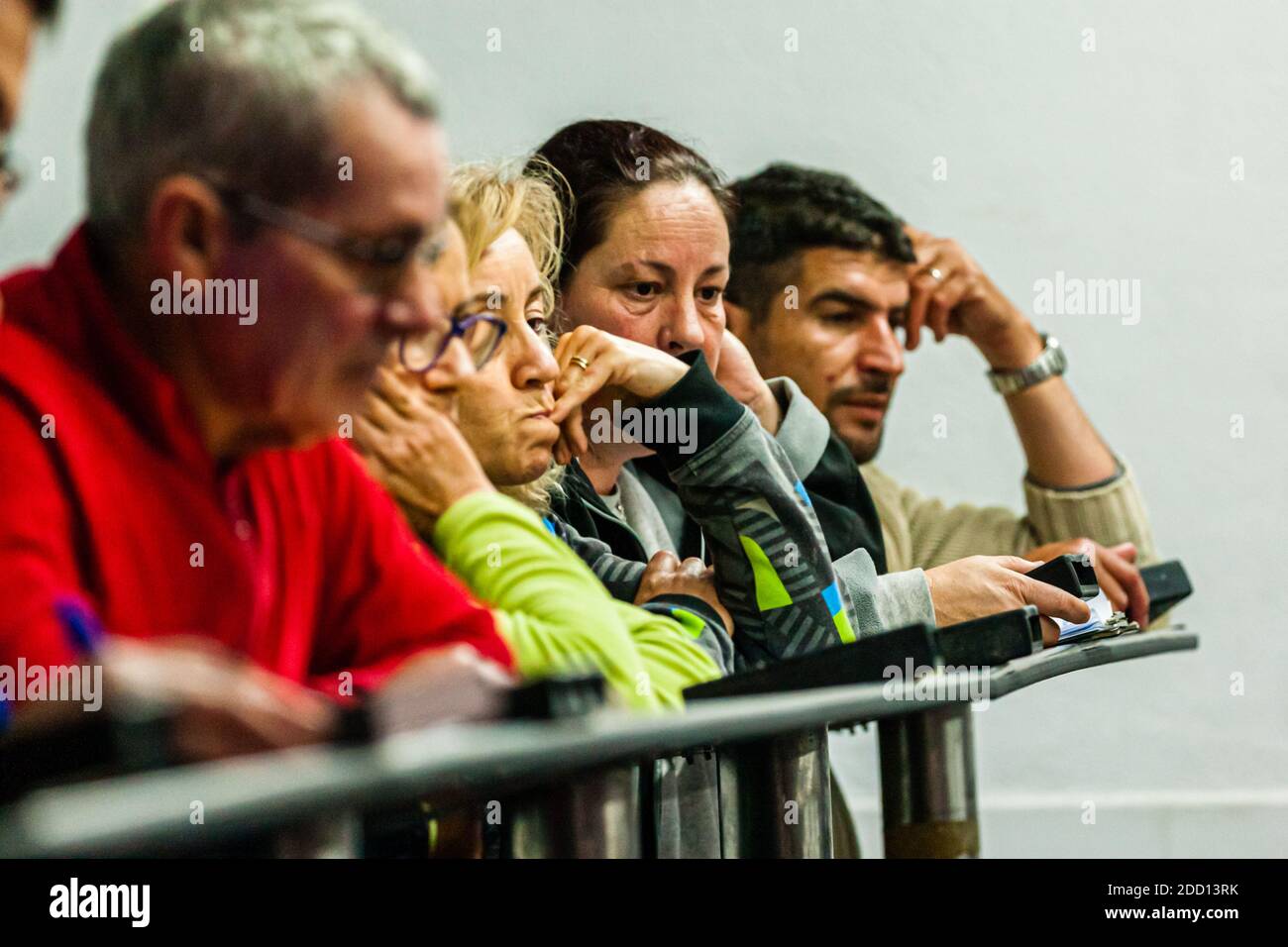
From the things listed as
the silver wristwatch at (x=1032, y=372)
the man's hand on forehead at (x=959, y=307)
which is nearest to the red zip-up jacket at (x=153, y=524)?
the man's hand on forehead at (x=959, y=307)

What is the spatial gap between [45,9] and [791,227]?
53.0 inches

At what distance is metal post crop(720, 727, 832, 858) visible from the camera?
945mm

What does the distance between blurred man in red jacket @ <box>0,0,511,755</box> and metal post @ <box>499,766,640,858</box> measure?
0.51ft

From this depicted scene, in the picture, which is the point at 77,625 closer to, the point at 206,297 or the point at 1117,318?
the point at 206,297

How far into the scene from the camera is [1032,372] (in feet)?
7.42

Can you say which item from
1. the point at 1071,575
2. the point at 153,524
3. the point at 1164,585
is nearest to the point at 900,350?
the point at 1164,585

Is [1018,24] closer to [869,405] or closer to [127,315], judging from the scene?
[869,405]

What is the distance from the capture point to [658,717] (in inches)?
23.8

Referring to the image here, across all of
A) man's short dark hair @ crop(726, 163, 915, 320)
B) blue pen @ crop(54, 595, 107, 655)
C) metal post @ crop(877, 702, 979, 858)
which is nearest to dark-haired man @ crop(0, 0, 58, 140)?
blue pen @ crop(54, 595, 107, 655)

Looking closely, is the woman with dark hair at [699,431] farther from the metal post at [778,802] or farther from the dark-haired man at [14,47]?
the dark-haired man at [14,47]

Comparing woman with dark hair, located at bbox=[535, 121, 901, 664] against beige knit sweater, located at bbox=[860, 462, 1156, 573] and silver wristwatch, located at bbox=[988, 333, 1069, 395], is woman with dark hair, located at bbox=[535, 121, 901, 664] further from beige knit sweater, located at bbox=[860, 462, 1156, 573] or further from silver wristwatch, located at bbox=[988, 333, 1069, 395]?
silver wristwatch, located at bbox=[988, 333, 1069, 395]

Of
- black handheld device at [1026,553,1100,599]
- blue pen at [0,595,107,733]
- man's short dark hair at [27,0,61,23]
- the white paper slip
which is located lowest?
blue pen at [0,595,107,733]
